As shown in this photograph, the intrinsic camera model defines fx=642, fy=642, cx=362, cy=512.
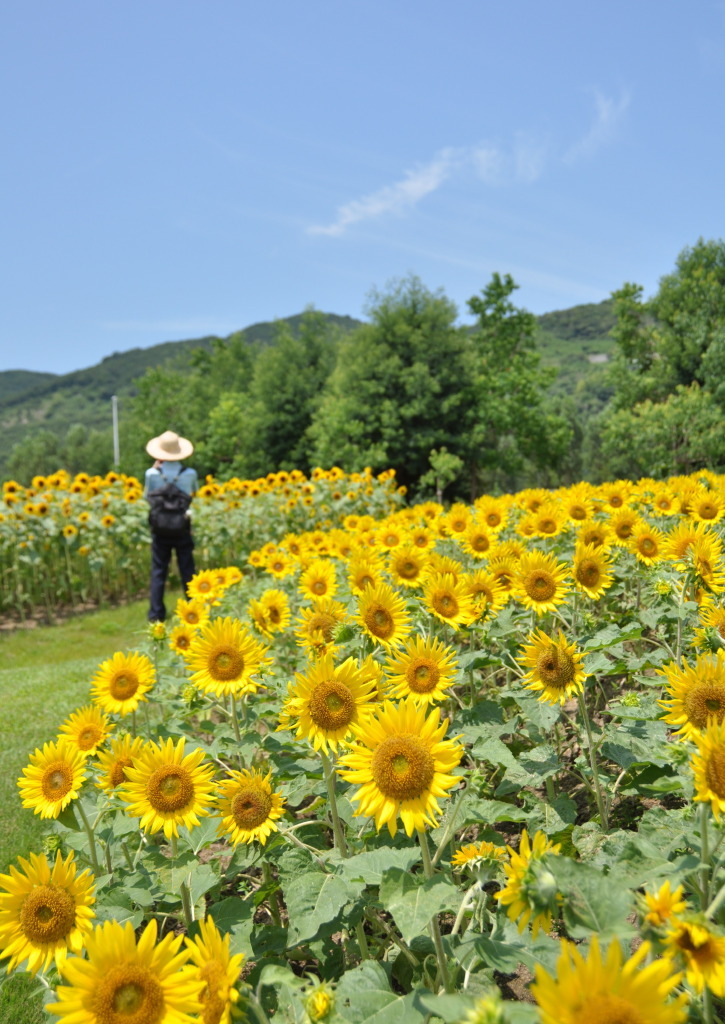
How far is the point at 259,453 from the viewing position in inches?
1316

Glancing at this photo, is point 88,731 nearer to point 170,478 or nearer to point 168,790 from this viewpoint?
point 168,790

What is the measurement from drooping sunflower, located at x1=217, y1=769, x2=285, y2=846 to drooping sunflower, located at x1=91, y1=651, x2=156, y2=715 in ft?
3.62

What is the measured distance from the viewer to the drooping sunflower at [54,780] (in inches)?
79.1

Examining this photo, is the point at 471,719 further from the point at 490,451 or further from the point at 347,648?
the point at 490,451

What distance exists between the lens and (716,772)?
1.27 metres

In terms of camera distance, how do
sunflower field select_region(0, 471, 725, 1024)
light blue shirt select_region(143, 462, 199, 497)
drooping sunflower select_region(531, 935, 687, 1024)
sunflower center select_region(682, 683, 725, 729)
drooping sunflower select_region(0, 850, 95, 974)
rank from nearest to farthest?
drooping sunflower select_region(531, 935, 687, 1024) < sunflower field select_region(0, 471, 725, 1024) < drooping sunflower select_region(0, 850, 95, 974) < sunflower center select_region(682, 683, 725, 729) < light blue shirt select_region(143, 462, 199, 497)

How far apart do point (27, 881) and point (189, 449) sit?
7.44 m

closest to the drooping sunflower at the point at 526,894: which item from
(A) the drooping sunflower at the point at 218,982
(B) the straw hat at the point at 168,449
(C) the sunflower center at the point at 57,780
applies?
(A) the drooping sunflower at the point at 218,982

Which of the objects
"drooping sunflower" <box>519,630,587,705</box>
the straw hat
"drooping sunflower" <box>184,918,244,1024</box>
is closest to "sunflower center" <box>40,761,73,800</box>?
"drooping sunflower" <box>184,918,244,1024</box>

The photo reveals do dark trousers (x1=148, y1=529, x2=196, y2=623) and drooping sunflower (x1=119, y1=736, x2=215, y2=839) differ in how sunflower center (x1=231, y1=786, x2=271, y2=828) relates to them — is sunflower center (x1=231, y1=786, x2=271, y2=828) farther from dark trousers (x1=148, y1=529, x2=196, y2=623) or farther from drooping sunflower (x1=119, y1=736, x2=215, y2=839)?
dark trousers (x1=148, y1=529, x2=196, y2=623)

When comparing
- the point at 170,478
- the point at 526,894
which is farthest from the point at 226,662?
the point at 170,478

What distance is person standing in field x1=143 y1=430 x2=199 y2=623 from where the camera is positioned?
794cm

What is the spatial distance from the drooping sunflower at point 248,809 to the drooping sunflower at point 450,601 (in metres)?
1.06

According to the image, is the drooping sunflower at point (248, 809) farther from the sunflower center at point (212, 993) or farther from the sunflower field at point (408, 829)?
the sunflower center at point (212, 993)
